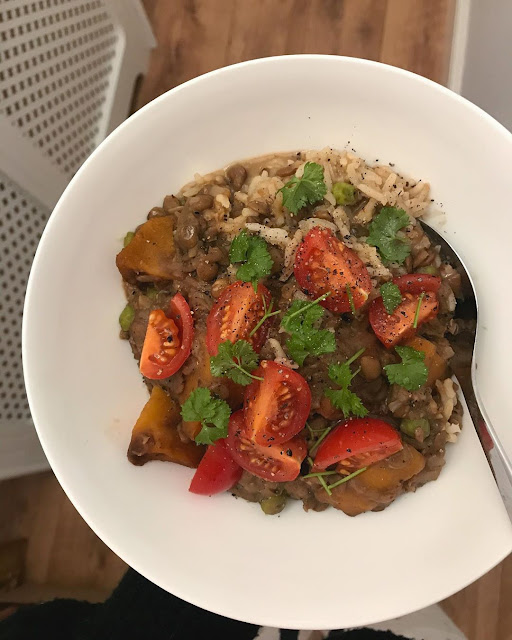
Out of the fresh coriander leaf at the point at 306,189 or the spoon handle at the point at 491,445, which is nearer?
the spoon handle at the point at 491,445

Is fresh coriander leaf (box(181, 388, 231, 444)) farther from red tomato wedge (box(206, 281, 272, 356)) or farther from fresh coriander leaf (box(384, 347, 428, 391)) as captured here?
fresh coriander leaf (box(384, 347, 428, 391))

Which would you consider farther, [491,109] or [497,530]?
[491,109]

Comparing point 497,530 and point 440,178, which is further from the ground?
point 440,178

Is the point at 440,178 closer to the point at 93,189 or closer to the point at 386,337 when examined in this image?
the point at 386,337

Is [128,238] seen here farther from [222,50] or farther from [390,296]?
[222,50]

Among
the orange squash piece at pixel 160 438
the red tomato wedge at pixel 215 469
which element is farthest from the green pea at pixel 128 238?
the red tomato wedge at pixel 215 469

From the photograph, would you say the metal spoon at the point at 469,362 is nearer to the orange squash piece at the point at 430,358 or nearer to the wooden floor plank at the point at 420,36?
the orange squash piece at the point at 430,358

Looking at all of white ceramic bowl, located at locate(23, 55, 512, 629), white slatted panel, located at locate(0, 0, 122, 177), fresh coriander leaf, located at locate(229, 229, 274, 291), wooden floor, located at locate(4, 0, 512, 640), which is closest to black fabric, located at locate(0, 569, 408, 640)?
wooden floor, located at locate(4, 0, 512, 640)

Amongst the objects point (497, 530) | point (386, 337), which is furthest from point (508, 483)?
point (386, 337)
